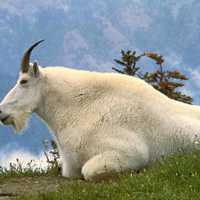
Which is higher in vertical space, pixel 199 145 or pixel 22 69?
pixel 22 69

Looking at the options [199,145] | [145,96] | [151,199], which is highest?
[145,96]

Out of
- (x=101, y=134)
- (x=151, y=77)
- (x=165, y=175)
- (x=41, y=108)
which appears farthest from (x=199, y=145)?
(x=151, y=77)

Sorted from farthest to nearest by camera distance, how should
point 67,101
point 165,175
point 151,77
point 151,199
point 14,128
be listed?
point 151,77
point 14,128
point 67,101
point 165,175
point 151,199

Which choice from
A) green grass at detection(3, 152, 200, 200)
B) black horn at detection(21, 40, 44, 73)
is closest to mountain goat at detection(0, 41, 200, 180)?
black horn at detection(21, 40, 44, 73)

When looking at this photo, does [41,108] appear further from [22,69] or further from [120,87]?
[120,87]

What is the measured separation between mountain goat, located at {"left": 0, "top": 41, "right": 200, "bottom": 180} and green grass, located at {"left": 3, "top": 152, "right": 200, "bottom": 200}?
6.19 feet

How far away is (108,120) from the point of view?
11.5 metres

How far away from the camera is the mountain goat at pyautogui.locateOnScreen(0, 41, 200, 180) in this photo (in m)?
11.3

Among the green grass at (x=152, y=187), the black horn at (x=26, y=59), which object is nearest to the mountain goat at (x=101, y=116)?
the black horn at (x=26, y=59)

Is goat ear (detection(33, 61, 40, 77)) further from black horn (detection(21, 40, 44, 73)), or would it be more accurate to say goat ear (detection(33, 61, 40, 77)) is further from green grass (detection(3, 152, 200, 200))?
green grass (detection(3, 152, 200, 200))

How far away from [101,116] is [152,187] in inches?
128

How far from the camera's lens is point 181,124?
11836 mm

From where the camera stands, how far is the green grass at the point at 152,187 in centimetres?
812

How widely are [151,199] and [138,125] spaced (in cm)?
368
